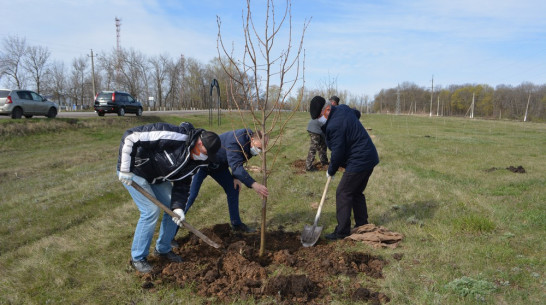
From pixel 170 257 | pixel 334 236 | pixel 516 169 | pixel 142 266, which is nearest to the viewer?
pixel 142 266

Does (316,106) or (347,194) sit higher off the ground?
(316,106)

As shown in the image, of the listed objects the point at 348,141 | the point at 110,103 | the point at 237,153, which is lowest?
the point at 237,153

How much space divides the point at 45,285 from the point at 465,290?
13.4ft

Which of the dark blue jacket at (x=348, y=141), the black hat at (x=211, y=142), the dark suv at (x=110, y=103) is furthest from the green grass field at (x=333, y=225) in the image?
the dark suv at (x=110, y=103)

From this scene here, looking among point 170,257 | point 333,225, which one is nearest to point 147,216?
point 170,257

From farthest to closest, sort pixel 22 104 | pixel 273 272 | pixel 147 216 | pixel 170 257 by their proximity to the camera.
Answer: pixel 22 104
pixel 170 257
pixel 273 272
pixel 147 216

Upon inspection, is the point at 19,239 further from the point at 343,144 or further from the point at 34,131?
the point at 34,131

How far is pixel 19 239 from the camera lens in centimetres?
482

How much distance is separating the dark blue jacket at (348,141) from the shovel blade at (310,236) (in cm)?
90

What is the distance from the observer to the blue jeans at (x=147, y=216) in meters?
3.54

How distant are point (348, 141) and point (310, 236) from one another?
1.35m

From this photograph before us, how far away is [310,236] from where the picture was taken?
4574 millimetres

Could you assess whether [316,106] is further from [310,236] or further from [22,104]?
[22,104]

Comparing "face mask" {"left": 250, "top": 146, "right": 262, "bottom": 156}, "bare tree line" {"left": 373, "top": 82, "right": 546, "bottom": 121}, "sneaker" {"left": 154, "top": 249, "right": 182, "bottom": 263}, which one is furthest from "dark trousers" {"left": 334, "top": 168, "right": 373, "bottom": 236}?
"bare tree line" {"left": 373, "top": 82, "right": 546, "bottom": 121}
